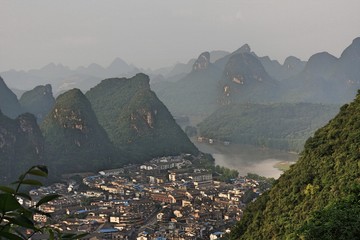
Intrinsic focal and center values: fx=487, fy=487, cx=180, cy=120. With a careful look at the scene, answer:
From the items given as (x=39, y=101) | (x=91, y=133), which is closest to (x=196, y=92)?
(x=39, y=101)

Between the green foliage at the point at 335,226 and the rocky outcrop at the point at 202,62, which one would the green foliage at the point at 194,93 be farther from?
the green foliage at the point at 335,226

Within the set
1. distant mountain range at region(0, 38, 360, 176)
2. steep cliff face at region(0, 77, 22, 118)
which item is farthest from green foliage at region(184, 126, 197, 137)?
steep cliff face at region(0, 77, 22, 118)

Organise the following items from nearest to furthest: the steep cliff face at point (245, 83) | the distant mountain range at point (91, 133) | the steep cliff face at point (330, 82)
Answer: the distant mountain range at point (91, 133) → the steep cliff face at point (245, 83) → the steep cliff face at point (330, 82)

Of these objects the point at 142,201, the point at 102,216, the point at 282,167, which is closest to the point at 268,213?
the point at 102,216

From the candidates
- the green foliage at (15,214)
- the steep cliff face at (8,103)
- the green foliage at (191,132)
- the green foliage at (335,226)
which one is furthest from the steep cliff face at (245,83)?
the green foliage at (15,214)

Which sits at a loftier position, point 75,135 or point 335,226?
point 335,226

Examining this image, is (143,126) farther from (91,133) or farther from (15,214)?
(15,214)

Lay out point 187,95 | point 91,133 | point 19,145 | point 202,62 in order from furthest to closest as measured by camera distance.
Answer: point 202,62, point 187,95, point 91,133, point 19,145

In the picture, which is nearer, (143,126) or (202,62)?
(143,126)
